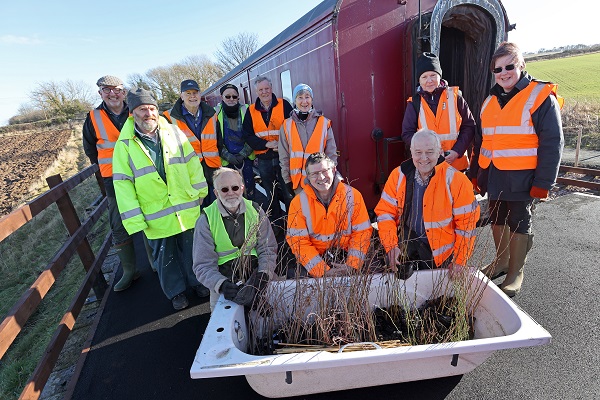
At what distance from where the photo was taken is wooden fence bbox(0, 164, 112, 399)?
2.12 metres

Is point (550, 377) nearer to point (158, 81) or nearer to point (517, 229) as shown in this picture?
point (517, 229)

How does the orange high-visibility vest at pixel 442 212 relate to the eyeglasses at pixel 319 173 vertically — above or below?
below

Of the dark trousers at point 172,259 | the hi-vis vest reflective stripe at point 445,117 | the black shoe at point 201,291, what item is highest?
the hi-vis vest reflective stripe at point 445,117

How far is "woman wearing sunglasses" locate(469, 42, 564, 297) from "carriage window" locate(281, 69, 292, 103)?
3.17 m

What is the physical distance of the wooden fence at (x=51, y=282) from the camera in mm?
2121

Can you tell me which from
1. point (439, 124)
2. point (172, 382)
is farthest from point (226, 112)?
point (172, 382)

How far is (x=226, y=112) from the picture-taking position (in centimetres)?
419

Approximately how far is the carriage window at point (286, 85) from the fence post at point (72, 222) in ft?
11.1

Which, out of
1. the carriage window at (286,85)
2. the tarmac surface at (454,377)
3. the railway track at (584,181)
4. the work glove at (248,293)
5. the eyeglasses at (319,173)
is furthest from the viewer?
the railway track at (584,181)

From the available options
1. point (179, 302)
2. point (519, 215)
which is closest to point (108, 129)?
point (179, 302)

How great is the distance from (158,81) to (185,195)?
1677 inches

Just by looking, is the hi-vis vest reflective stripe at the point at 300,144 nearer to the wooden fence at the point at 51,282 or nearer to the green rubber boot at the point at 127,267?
the green rubber boot at the point at 127,267

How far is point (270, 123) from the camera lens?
409cm

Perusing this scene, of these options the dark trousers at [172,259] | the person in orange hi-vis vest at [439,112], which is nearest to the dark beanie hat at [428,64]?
the person in orange hi-vis vest at [439,112]
